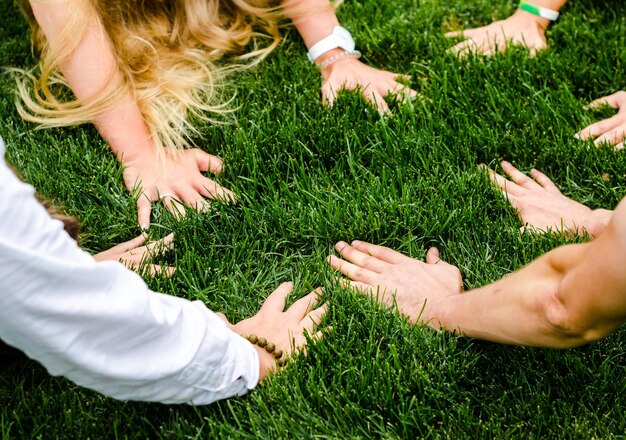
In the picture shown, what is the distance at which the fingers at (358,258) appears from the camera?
78.5 inches

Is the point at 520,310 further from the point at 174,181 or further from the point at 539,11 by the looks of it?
the point at 539,11

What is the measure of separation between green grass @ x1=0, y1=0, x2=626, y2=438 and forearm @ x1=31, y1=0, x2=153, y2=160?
0.29 ft

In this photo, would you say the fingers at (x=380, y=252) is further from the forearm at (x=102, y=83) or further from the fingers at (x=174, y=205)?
the forearm at (x=102, y=83)

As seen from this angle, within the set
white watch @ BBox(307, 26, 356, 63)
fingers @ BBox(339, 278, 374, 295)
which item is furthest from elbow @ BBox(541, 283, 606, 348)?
white watch @ BBox(307, 26, 356, 63)

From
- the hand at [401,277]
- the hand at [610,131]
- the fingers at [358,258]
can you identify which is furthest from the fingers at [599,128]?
the fingers at [358,258]

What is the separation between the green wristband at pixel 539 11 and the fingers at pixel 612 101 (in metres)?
0.49

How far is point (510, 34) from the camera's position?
2725 millimetres

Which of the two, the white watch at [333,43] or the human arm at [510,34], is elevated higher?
the white watch at [333,43]

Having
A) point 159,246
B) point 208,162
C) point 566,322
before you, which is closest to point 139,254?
point 159,246

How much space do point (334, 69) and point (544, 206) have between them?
0.97 meters

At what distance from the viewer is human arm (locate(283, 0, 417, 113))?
2520 mm

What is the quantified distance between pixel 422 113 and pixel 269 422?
1.25 metres

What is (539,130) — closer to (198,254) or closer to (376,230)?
(376,230)

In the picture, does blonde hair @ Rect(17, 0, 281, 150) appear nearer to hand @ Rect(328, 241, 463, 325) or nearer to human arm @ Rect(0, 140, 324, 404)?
hand @ Rect(328, 241, 463, 325)
